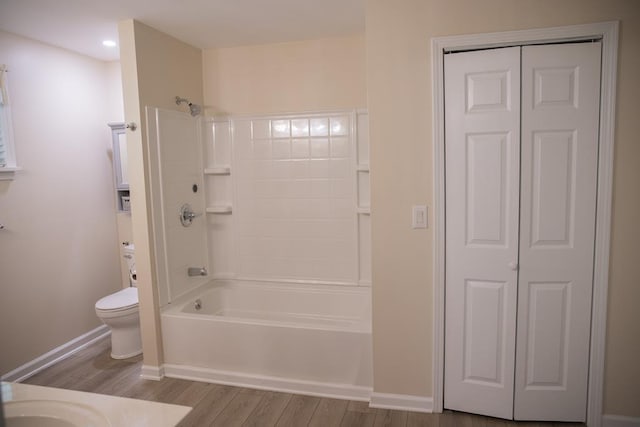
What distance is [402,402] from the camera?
101 inches

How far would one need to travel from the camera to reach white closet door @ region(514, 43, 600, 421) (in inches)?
86.5

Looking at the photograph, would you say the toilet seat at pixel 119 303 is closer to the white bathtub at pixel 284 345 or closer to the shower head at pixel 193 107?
the white bathtub at pixel 284 345

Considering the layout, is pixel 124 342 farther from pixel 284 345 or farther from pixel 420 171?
pixel 420 171

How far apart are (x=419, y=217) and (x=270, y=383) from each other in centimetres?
148

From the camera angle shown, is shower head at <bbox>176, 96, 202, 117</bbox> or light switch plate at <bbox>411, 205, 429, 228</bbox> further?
shower head at <bbox>176, 96, 202, 117</bbox>

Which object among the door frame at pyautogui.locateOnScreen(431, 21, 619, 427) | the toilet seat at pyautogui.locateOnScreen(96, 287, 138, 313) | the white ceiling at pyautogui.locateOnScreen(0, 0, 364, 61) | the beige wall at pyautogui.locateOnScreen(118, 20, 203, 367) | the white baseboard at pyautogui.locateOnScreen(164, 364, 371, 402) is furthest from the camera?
the toilet seat at pyautogui.locateOnScreen(96, 287, 138, 313)

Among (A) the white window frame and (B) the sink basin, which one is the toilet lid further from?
(B) the sink basin

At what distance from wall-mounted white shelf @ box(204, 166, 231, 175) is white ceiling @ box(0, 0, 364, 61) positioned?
0.99 metres

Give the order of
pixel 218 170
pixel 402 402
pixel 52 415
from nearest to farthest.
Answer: pixel 52 415 → pixel 402 402 → pixel 218 170

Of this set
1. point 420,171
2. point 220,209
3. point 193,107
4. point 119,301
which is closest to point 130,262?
point 119,301

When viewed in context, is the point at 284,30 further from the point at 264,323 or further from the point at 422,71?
the point at 264,323

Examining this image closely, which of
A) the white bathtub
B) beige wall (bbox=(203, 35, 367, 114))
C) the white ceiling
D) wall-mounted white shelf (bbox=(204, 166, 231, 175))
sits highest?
the white ceiling

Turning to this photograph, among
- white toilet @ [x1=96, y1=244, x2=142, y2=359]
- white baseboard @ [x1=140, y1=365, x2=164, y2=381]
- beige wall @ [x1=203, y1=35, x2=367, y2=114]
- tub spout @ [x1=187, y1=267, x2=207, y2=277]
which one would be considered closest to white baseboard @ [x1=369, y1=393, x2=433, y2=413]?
white baseboard @ [x1=140, y1=365, x2=164, y2=381]

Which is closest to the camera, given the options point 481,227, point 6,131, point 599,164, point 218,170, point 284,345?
point 599,164
